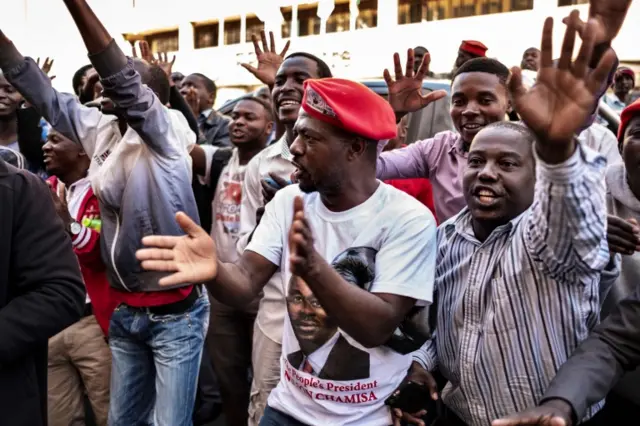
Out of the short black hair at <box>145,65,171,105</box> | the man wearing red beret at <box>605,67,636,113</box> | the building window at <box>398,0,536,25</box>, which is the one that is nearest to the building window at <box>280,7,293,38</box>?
the building window at <box>398,0,536,25</box>

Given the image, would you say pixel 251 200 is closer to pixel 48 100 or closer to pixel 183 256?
pixel 48 100

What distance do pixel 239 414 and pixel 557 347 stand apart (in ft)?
8.57

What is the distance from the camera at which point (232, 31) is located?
32094 mm

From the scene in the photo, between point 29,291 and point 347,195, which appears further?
point 347,195

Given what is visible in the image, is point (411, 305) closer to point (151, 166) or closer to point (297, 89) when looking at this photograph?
point (151, 166)

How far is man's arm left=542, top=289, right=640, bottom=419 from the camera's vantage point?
1.92 meters

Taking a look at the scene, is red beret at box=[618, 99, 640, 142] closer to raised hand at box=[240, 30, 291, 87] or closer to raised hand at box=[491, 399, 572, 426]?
raised hand at box=[491, 399, 572, 426]

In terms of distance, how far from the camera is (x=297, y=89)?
361 centimetres

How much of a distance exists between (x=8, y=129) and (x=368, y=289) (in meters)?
3.68

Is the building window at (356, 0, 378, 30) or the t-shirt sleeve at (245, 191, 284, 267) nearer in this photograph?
the t-shirt sleeve at (245, 191, 284, 267)

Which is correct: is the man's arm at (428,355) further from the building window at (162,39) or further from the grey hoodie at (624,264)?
the building window at (162,39)

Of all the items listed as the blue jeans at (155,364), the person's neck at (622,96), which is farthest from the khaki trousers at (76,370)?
the person's neck at (622,96)

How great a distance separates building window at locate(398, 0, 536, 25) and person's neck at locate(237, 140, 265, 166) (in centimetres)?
1971

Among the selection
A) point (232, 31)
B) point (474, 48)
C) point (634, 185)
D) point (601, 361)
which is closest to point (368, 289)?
point (601, 361)
